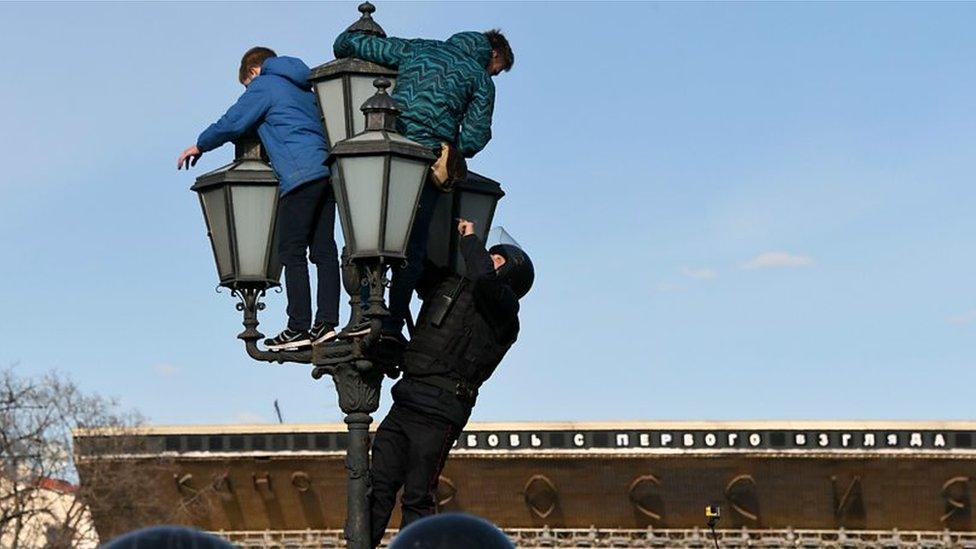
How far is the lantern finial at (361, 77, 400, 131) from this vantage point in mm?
8461

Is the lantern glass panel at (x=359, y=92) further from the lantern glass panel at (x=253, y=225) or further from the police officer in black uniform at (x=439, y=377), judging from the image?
the police officer in black uniform at (x=439, y=377)

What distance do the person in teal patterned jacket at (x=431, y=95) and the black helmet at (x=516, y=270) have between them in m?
0.38

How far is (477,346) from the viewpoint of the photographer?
8.73 m

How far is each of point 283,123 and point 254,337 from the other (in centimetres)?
104

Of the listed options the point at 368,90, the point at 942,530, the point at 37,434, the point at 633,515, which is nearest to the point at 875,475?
the point at 942,530

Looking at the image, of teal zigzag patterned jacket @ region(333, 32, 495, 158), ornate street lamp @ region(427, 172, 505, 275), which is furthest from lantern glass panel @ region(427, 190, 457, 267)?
teal zigzag patterned jacket @ region(333, 32, 495, 158)

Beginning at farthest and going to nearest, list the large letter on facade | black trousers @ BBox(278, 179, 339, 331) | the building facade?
1. the large letter on facade
2. the building facade
3. black trousers @ BBox(278, 179, 339, 331)

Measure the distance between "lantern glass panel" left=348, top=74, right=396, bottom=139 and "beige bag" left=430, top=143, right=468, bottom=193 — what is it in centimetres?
47

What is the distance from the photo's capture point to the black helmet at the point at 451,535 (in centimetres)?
566

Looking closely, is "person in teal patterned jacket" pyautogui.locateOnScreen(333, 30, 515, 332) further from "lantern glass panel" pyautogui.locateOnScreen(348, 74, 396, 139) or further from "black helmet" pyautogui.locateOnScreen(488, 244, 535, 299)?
"black helmet" pyautogui.locateOnScreen(488, 244, 535, 299)

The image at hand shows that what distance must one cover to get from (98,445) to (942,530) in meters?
30.1

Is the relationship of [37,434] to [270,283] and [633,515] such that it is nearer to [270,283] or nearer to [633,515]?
[633,515]

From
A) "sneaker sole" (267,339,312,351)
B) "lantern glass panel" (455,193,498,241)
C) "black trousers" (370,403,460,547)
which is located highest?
"lantern glass panel" (455,193,498,241)

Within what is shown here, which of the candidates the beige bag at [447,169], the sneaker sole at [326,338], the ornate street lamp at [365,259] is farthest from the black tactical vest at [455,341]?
the beige bag at [447,169]
